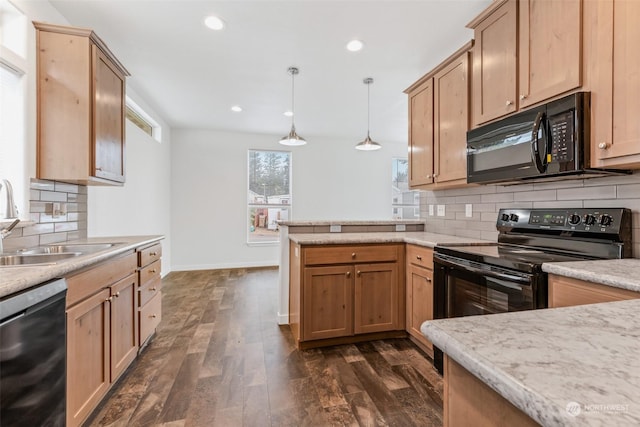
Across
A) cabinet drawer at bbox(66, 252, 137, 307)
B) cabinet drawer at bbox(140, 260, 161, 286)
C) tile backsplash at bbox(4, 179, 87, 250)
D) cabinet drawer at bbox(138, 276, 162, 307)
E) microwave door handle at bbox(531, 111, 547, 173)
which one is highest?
microwave door handle at bbox(531, 111, 547, 173)

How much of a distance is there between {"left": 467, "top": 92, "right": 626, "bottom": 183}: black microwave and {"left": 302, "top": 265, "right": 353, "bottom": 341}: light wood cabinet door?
4.33 feet

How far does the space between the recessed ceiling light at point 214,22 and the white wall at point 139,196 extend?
1814mm

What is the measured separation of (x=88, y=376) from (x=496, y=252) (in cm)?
238

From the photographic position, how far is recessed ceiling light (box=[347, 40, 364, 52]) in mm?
2707

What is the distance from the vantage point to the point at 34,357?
114 cm

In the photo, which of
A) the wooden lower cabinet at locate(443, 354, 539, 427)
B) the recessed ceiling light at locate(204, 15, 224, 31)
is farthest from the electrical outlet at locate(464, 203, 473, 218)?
the recessed ceiling light at locate(204, 15, 224, 31)

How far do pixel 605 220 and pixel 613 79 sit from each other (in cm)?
71

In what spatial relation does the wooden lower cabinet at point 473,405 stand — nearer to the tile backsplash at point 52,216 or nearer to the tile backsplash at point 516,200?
the tile backsplash at point 516,200

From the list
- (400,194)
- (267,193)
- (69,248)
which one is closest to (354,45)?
(69,248)

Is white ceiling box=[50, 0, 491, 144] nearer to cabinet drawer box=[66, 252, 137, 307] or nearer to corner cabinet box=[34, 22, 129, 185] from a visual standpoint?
corner cabinet box=[34, 22, 129, 185]

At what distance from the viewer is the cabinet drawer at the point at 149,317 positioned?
230 centimetres

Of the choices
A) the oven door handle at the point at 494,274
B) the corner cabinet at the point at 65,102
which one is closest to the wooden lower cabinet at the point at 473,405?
the oven door handle at the point at 494,274

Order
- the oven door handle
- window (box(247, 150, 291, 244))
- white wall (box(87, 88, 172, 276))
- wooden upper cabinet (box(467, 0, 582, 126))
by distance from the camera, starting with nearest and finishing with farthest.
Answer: the oven door handle → wooden upper cabinet (box(467, 0, 582, 126)) → white wall (box(87, 88, 172, 276)) → window (box(247, 150, 291, 244))

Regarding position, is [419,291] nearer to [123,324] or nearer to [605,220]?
[605,220]
